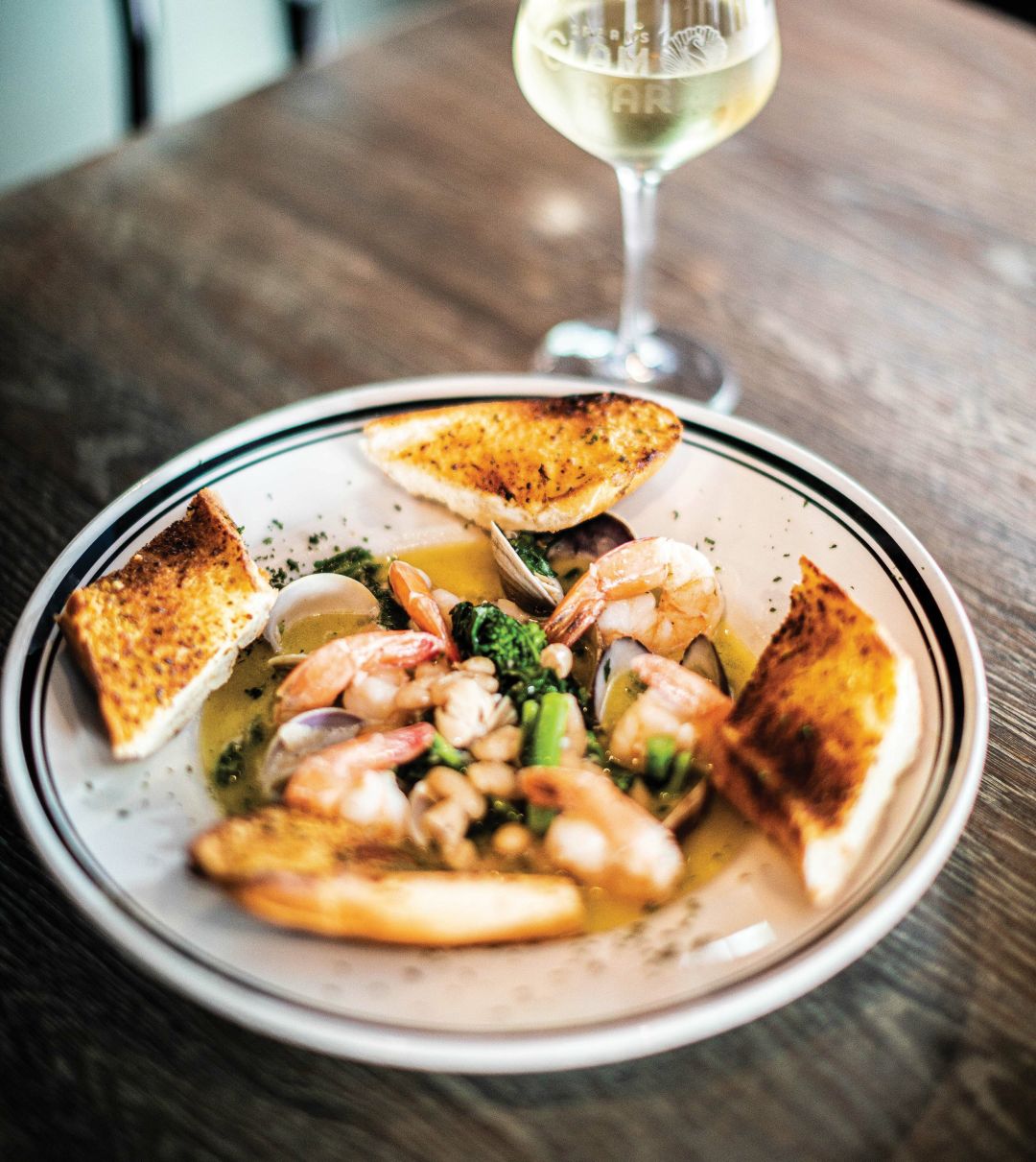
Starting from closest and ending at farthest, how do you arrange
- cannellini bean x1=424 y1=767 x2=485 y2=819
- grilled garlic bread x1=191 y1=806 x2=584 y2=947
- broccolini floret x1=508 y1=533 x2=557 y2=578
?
grilled garlic bread x1=191 y1=806 x2=584 y2=947 → cannellini bean x1=424 y1=767 x2=485 y2=819 → broccolini floret x1=508 y1=533 x2=557 y2=578

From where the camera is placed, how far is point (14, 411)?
2.27 m

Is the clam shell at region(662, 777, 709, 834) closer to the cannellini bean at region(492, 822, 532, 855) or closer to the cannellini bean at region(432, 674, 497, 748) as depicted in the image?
the cannellini bean at region(492, 822, 532, 855)

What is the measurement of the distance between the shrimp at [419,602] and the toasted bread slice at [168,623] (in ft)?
0.63

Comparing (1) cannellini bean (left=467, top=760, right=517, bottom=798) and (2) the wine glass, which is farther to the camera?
(2) the wine glass

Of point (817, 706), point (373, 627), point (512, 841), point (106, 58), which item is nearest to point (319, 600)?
point (373, 627)

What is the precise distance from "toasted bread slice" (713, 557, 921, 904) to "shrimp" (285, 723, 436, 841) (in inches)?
16.6

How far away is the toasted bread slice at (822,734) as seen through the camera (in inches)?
50.0

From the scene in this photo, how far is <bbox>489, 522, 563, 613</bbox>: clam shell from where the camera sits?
67.9 inches

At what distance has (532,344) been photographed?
2.44 meters

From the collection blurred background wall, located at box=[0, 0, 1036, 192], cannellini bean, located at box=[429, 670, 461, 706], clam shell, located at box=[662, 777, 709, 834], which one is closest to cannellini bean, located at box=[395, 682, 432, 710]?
cannellini bean, located at box=[429, 670, 461, 706]

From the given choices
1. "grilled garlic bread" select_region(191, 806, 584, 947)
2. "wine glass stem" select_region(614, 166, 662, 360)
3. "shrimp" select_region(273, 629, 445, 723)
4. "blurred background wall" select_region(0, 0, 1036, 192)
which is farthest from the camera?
"blurred background wall" select_region(0, 0, 1036, 192)

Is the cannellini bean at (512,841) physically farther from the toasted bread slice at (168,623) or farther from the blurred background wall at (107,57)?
the blurred background wall at (107,57)

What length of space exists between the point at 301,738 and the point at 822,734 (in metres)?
0.69

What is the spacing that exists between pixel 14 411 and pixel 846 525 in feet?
5.48
